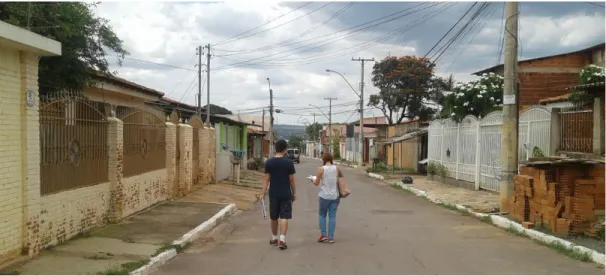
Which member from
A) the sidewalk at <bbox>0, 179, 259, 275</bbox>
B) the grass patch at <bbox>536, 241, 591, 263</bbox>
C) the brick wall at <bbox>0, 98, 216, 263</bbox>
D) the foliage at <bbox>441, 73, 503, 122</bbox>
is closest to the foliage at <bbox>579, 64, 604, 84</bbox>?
the foliage at <bbox>441, 73, 503, 122</bbox>

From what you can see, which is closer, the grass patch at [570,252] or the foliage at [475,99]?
the grass patch at [570,252]

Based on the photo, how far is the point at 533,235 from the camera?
976 centimetres

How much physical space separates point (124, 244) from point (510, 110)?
28.4ft

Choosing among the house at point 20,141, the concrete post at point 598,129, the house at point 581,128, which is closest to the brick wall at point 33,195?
the house at point 20,141

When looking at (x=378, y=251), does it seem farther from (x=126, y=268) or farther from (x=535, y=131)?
(x=535, y=131)

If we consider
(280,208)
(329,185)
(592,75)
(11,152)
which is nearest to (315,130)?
(592,75)

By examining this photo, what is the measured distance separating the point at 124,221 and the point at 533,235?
7.53 meters

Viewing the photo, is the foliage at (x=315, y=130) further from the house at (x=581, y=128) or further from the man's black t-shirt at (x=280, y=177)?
the man's black t-shirt at (x=280, y=177)

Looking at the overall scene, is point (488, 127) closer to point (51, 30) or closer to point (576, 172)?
point (576, 172)

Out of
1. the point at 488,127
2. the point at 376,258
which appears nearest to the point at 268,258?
the point at 376,258

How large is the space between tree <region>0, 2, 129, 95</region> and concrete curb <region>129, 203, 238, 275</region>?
417 centimetres

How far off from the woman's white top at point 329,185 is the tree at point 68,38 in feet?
18.4

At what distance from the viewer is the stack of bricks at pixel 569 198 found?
9.05m

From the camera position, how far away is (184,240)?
912cm
